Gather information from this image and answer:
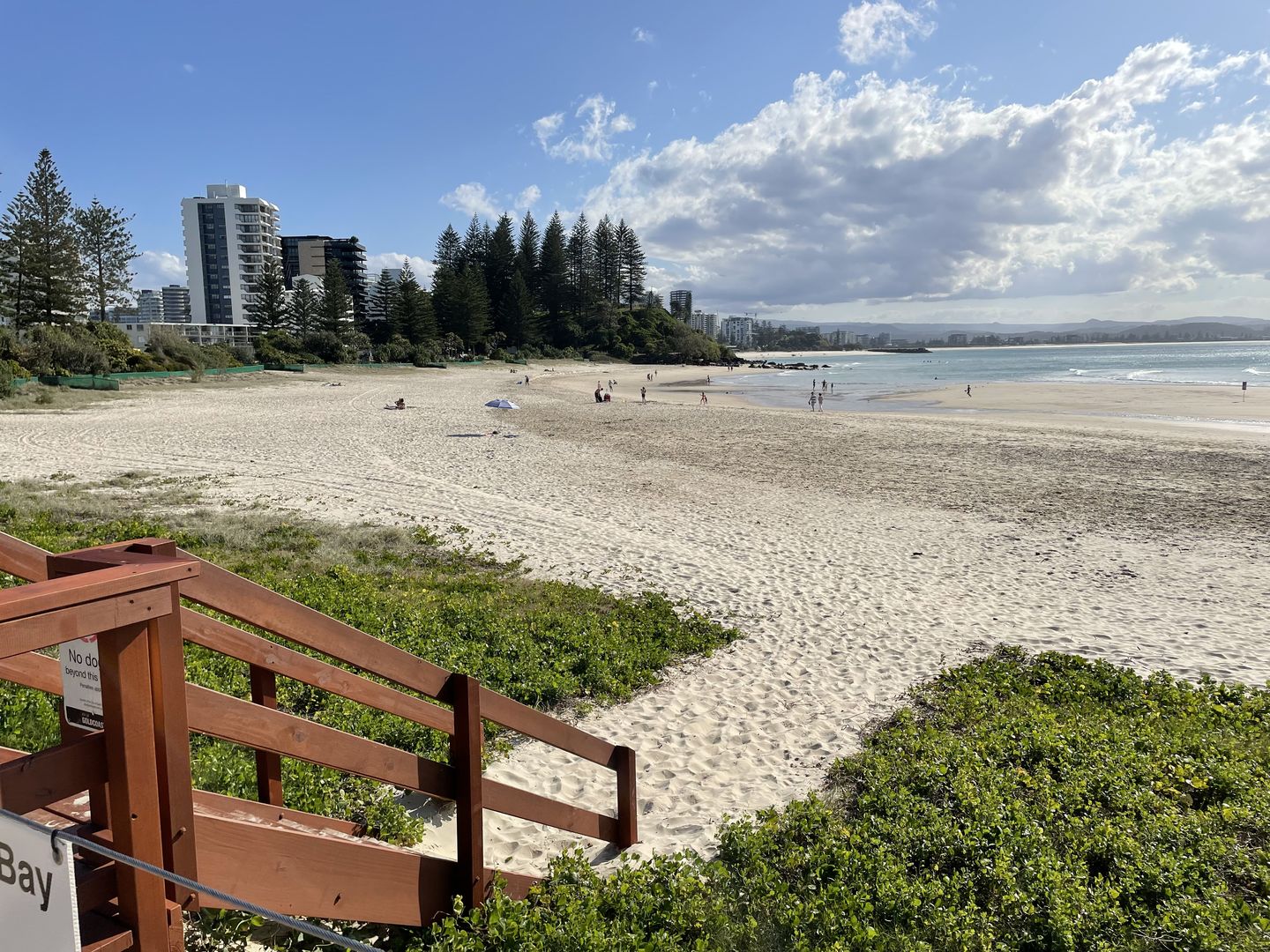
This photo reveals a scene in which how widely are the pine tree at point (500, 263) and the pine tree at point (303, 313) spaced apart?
32.3 metres

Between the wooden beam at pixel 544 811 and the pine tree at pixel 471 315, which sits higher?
the pine tree at pixel 471 315

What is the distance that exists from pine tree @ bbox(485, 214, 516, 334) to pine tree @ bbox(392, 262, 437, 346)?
2140 centimetres

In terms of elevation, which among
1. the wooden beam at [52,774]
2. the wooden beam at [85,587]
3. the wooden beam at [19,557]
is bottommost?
the wooden beam at [52,774]

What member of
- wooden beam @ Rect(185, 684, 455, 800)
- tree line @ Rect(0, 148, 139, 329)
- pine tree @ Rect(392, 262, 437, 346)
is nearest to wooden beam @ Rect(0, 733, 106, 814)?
wooden beam @ Rect(185, 684, 455, 800)

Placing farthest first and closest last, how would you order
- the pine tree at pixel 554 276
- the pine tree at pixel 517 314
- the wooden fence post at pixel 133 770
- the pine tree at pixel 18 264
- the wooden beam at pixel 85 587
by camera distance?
the pine tree at pixel 554 276 < the pine tree at pixel 517 314 < the pine tree at pixel 18 264 < the wooden fence post at pixel 133 770 < the wooden beam at pixel 85 587

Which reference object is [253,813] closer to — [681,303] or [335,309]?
[335,309]

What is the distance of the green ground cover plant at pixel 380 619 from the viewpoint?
4.48 m

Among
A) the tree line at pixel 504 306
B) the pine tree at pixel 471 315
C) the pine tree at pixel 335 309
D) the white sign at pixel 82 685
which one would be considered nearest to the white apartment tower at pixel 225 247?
the tree line at pixel 504 306

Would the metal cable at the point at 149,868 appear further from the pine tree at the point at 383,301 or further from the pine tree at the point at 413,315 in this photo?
the pine tree at the point at 383,301

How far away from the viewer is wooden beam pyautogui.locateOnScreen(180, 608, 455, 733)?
226 centimetres

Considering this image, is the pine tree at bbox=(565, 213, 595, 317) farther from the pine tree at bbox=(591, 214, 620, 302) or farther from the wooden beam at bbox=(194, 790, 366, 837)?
the wooden beam at bbox=(194, 790, 366, 837)

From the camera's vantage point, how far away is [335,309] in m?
74.6

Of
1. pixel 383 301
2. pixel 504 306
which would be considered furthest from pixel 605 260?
pixel 383 301

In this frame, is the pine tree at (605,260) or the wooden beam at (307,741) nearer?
the wooden beam at (307,741)
